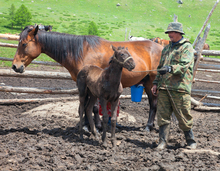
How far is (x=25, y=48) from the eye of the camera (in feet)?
16.6

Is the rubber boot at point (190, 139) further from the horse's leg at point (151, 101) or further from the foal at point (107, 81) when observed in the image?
the horse's leg at point (151, 101)

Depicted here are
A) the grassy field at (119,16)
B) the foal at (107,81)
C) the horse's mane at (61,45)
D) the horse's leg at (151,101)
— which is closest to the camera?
the foal at (107,81)

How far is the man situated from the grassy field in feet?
65.3

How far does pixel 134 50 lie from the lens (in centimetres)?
567

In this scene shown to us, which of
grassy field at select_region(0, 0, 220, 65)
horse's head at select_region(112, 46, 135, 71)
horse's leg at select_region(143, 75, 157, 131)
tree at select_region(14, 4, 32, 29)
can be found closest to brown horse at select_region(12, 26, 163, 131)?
horse's leg at select_region(143, 75, 157, 131)

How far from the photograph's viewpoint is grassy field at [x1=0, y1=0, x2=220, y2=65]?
1109 inches

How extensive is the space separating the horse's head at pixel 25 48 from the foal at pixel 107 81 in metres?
1.18

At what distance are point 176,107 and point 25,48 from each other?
3231 millimetres

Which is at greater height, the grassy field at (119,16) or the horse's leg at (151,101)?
the grassy field at (119,16)

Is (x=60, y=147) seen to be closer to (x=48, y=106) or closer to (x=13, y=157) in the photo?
(x=13, y=157)

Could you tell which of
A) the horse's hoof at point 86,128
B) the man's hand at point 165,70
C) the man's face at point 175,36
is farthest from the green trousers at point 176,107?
the horse's hoof at point 86,128

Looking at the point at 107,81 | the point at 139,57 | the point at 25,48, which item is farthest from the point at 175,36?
the point at 25,48

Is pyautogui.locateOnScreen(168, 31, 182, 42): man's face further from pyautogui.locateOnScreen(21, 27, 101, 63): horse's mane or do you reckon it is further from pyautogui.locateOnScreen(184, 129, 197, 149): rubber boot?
pyautogui.locateOnScreen(21, 27, 101, 63): horse's mane

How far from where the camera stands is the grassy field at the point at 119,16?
28.2 m
